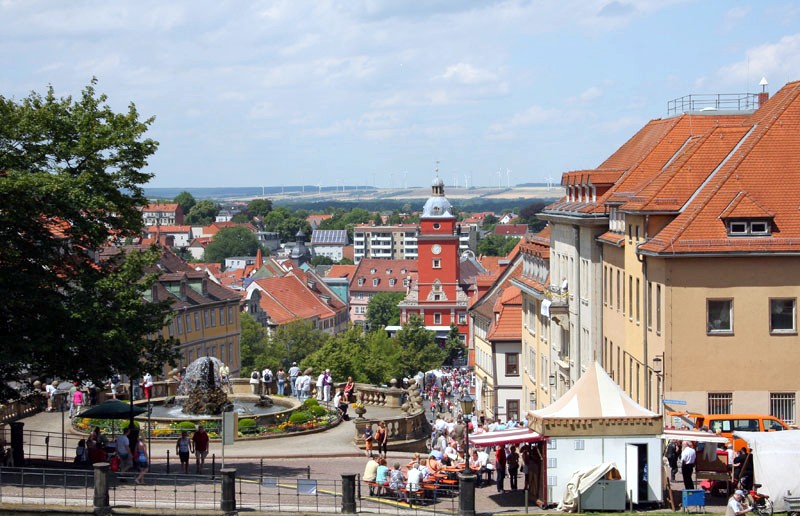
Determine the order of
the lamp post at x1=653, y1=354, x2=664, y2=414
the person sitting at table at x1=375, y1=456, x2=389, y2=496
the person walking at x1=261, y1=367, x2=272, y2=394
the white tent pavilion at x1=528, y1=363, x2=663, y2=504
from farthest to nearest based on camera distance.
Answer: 1. the person walking at x1=261, y1=367, x2=272, y2=394
2. the lamp post at x1=653, y1=354, x2=664, y2=414
3. the person sitting at table at x1=375, y1=456, x2=389, y2=496
4. the white tent pavilion at x1=528, y1=363, x2=663, y2=504

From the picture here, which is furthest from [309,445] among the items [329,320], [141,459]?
[329,320]

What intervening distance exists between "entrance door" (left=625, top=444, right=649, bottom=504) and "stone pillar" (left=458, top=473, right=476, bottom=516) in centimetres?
372

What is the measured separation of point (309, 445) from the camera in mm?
48781

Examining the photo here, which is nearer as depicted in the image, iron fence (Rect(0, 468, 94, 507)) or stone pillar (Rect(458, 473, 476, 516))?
stone pillar (Rect(458, 473, 476, 516))

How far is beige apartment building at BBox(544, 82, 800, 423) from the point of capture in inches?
1725

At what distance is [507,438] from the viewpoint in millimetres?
36125

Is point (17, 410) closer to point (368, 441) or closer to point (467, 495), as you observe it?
point (368, 441)

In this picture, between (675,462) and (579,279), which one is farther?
(579,279)

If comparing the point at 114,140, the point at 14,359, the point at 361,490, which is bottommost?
the point at 361,490

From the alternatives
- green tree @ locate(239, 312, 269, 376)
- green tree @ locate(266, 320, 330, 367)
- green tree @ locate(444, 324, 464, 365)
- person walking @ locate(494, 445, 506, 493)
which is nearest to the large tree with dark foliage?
person walking @ locate(494, 445, 506, 493)

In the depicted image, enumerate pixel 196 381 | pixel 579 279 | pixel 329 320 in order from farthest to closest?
pixel 329 320 < pixel 579 279 < pixel 196 381

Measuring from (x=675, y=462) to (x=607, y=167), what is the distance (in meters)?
28.3

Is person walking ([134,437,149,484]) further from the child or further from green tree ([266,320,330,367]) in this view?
green tree ([266,320,330,367])

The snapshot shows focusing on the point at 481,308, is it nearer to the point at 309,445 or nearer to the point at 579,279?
the point at 579,279
